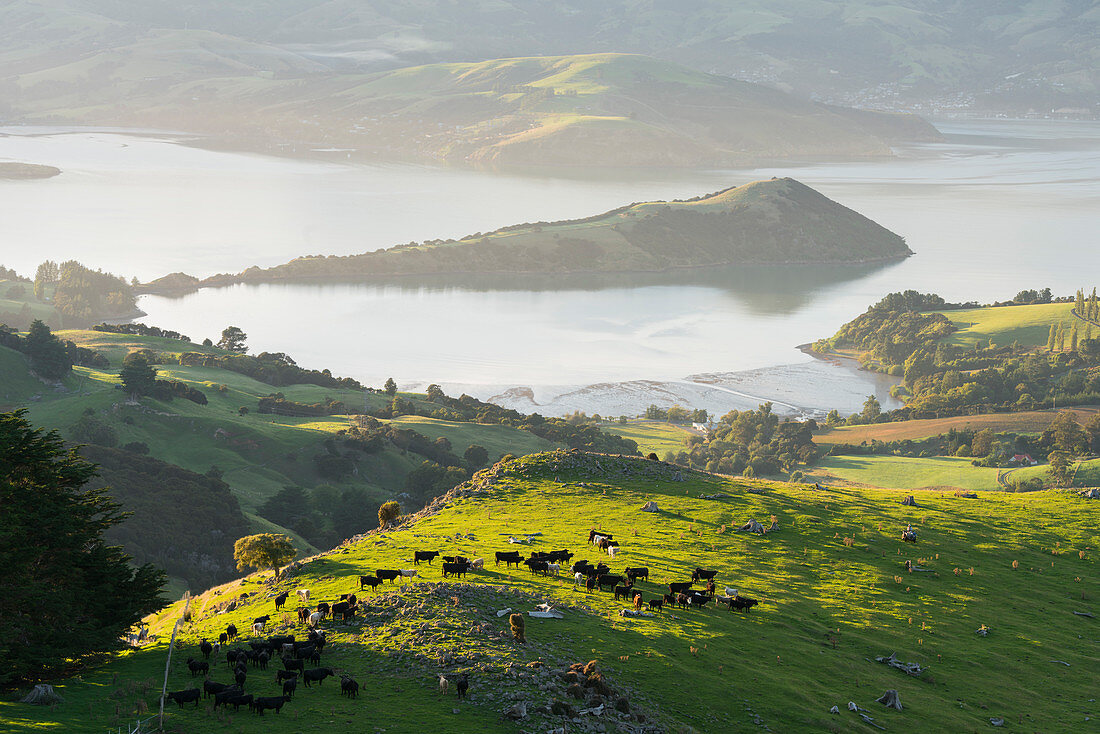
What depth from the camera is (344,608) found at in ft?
105

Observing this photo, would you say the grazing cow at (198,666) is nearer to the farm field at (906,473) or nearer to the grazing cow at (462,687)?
the grazing cow at (462,687)

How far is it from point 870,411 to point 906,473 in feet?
176

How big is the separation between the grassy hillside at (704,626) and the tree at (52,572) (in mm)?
1191

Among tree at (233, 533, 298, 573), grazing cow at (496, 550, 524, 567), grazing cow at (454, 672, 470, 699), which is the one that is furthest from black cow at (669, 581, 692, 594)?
tree at (233, 533, 298, 573)

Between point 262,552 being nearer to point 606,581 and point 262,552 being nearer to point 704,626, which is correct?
point 606,581

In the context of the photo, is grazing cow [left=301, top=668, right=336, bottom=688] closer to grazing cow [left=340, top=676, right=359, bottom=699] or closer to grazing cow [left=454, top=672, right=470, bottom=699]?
grazing cow [left=340, top=676, right=359, bottom=699]

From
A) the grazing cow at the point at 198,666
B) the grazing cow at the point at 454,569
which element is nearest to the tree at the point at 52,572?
the grazing cow at the point at 198,666

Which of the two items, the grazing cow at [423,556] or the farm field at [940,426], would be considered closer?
the grazing cow at [423,556]

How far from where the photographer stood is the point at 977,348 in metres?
198

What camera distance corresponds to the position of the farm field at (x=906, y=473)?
337ft

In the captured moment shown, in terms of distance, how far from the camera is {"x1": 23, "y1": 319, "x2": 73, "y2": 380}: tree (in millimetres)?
115188

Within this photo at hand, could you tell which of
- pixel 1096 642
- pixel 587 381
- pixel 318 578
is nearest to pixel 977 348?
pixel 587 381

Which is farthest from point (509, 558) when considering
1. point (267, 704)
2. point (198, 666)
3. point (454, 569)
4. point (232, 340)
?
point (232, 340)

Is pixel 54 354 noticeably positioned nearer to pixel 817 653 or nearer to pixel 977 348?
pixel 817 653
